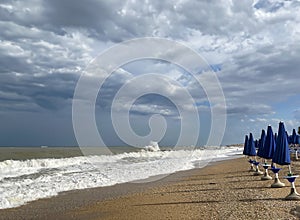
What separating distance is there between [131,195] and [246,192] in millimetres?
4300

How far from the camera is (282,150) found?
11219 mm

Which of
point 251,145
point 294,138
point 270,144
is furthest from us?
point 294,138

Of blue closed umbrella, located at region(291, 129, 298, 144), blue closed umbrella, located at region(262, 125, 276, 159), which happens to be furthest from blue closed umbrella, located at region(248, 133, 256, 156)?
blue closed umbrella, located at region(291, 129, 298, 144)

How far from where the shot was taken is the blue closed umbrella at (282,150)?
36.3ft

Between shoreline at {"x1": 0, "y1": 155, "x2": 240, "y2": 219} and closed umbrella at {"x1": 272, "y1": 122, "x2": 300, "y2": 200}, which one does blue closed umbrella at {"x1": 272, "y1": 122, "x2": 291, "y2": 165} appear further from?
shoreline at {"x1": 0, "y1": 155, "x2": 240, "y2": 219}

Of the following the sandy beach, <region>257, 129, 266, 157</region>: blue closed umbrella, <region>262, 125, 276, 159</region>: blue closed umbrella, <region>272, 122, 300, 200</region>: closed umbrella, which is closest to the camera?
the sandy beach

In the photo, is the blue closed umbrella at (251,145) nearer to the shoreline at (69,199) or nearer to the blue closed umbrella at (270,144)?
the blue closed umbrella at (270,144)

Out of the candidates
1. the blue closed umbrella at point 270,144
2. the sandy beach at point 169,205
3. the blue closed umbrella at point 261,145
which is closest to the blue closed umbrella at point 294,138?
the blue closed umbrella at point 261,145

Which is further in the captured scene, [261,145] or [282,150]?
[261,145]

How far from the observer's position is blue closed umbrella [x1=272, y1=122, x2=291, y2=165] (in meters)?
11.1

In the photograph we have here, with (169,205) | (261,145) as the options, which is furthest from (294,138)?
(169,205)

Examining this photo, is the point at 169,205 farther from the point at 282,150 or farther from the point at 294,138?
the point at 294,138

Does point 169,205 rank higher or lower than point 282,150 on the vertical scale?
lower

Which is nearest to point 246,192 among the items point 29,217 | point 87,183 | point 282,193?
point 282,193
